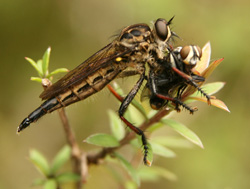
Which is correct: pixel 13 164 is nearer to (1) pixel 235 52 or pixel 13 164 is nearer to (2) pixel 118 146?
(2) pixel 118 146

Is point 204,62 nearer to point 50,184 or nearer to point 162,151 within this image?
point 162,151

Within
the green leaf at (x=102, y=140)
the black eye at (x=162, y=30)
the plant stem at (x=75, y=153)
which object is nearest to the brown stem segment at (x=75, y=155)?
the plant stem at (x=75, y=153)

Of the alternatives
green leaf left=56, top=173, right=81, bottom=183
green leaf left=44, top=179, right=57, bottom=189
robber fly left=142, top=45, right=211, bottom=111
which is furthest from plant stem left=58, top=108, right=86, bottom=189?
robber fly left=142, top=45, right=211, bottom=111

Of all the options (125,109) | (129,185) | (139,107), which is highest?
(139,107)

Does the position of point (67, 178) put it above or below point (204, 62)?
below

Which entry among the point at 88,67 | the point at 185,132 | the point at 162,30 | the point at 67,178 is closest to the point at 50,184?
the point at 67,178
